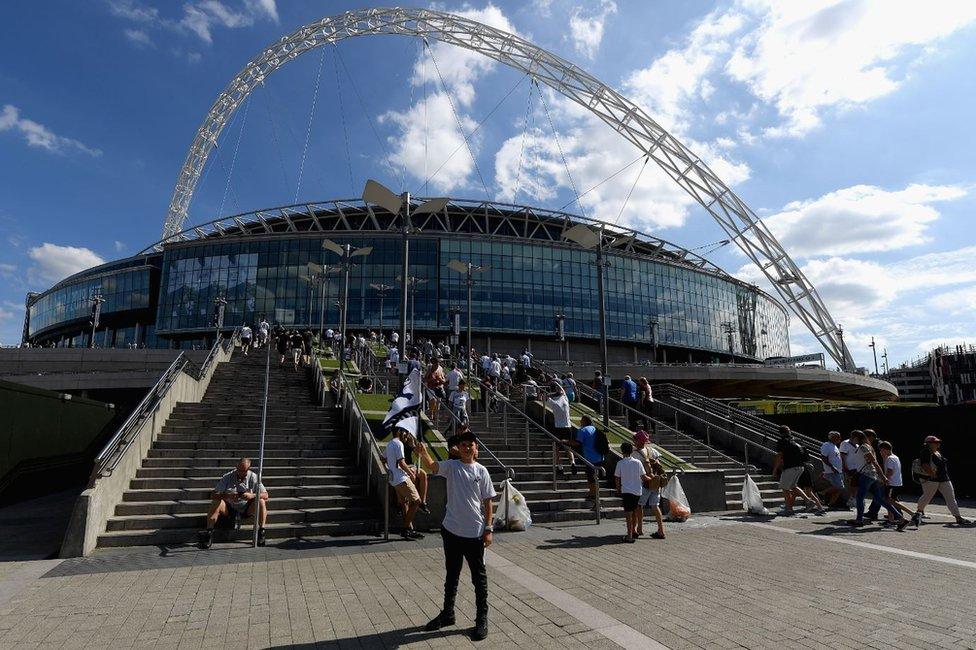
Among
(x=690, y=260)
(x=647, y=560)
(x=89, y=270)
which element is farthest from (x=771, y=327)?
(x=89, y=270)

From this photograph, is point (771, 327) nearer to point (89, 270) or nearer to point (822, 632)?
point (822, 632)

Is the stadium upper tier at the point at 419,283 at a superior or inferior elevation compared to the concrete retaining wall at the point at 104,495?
superior

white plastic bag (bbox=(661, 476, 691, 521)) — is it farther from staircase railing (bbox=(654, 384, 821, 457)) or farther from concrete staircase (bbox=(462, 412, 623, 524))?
staircase railing (bbox=(654, 384, 821, 457))

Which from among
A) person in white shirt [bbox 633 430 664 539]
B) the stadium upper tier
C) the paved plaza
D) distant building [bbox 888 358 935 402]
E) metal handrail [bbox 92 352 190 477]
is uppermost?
the stadium upper tier

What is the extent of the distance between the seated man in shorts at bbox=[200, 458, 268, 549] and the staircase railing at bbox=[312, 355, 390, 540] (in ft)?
6.25

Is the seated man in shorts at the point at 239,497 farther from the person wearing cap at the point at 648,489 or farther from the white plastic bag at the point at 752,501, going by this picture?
the white plastic bag at the point at 752,501

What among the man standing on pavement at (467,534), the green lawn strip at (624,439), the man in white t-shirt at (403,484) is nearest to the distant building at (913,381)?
the green lawn strip at (624,439)

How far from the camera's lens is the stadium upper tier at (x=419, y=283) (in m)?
68.4

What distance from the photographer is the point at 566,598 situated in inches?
227

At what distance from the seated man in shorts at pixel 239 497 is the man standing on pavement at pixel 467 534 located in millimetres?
4854

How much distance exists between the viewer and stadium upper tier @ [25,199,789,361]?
6838cm

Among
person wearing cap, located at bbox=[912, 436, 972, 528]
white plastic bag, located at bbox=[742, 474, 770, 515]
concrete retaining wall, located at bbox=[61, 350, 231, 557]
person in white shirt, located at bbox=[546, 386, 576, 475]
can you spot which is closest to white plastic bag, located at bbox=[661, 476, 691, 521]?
white plastic bag, located at bbox=[742, 474, 770, 515]

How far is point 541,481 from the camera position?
11.8m

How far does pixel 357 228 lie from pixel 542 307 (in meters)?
27.7
